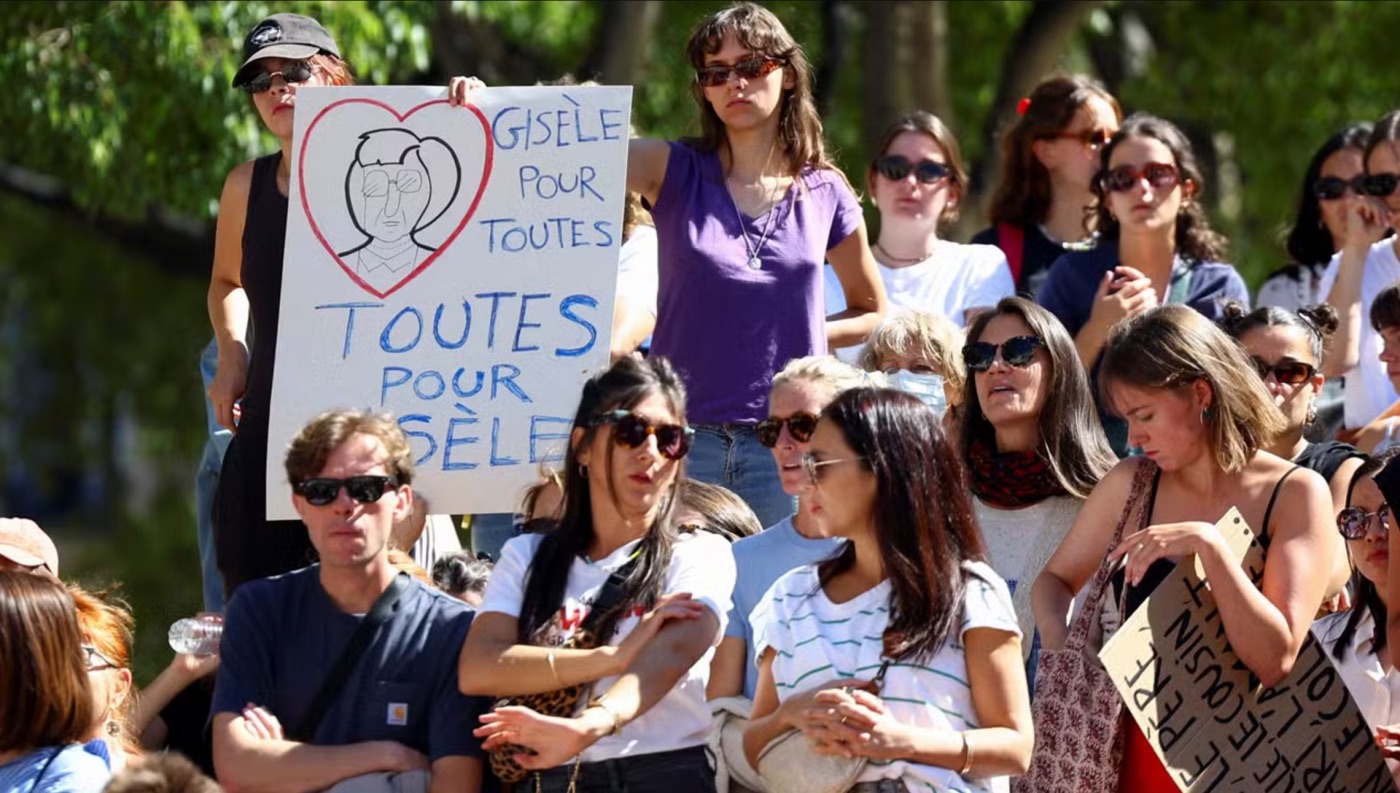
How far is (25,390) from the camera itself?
73.2ft

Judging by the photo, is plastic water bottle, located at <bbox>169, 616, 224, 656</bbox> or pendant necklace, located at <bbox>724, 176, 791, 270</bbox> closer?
plastic water bottle, located at <bbox>169, 616, 224, 656</bbox>

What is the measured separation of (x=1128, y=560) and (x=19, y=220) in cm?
1473

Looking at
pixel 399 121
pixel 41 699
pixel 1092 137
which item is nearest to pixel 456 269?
pixel 399 121

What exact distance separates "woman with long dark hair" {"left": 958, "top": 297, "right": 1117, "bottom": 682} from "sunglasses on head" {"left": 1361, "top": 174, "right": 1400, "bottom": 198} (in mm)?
1774

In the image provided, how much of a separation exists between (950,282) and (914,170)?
15.2 inches

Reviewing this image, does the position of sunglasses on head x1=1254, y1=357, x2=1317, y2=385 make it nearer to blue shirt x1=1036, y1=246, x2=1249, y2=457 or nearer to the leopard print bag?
blue shirt x1=1036, y1=246, x2=1249, y2=457

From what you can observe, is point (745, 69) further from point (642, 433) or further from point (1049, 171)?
point (1049, 171)

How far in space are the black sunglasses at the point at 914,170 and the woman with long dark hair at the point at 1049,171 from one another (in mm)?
380

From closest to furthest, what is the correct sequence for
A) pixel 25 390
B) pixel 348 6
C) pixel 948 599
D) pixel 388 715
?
pixel 948 599, pixel 388 715, pixel 348 6, pixel 25 390

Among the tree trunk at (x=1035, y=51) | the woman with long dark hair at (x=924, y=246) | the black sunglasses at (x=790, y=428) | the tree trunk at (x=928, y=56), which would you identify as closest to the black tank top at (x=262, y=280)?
the black sunglasses at (x=790, y=428)

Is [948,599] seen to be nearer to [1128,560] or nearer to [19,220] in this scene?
[1128,560]

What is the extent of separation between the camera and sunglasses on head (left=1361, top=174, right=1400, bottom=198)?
24.5 ft

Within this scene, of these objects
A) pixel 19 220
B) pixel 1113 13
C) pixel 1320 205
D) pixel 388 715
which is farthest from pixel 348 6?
pixel 19 220

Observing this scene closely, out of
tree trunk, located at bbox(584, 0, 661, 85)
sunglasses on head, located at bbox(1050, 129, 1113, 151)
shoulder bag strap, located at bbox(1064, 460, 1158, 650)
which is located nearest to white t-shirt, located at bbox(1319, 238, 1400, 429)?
sunglasses on head, located at bbox(1050, 129, 1113, 151)
